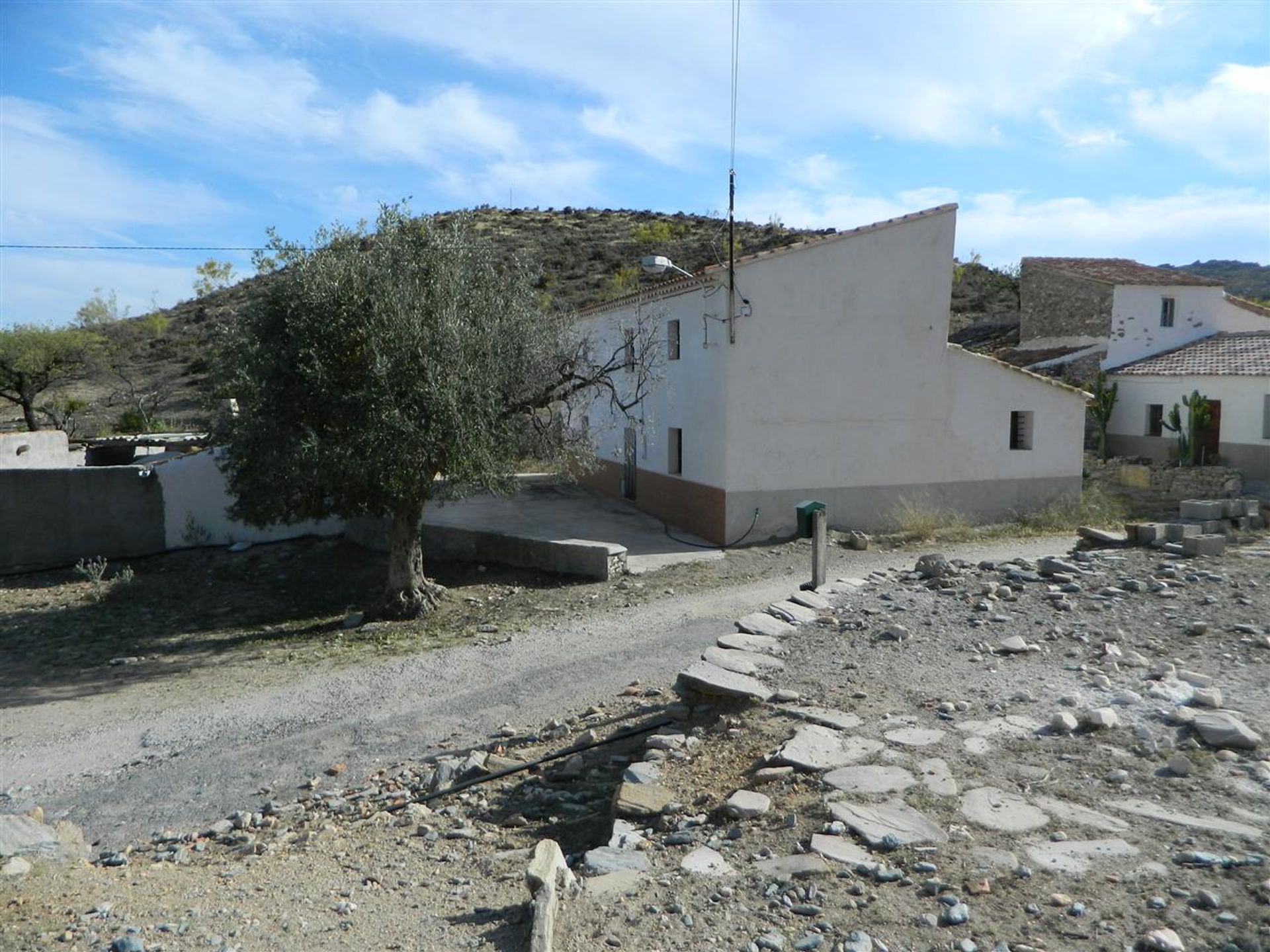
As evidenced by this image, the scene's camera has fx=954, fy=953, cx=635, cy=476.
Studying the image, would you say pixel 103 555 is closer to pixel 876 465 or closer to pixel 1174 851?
pixel 876 465

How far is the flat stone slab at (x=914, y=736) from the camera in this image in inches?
226

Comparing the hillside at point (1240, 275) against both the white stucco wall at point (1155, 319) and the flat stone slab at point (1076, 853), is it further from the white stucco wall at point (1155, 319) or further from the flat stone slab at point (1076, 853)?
the flat stone slab at point (1076, 853)

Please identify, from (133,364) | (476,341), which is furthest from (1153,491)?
(133,364)

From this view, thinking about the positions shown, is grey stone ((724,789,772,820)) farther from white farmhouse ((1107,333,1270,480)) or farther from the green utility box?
white farmhouse ((1107,333,1270,480))

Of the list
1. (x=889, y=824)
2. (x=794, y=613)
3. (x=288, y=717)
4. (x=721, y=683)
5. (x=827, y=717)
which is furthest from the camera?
(x=288, y=717)

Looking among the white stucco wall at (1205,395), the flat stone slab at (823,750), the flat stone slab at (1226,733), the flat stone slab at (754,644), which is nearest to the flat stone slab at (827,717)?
the flat stone slab at (823,750)

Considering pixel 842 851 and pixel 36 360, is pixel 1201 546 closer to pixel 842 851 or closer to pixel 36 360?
pixel 842 851

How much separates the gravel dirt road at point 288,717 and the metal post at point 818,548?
1433 millimetres

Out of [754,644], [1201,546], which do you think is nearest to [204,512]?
[754,644]

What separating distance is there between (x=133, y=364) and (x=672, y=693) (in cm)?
4477

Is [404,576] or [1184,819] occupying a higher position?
[1184,819]

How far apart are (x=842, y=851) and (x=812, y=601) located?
15.8 ft

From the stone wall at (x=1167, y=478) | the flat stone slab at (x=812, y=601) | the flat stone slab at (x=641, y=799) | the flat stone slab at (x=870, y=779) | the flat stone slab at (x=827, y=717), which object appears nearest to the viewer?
the flat stone slab at (x=870, y=779)

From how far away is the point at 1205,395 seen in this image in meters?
25.9
